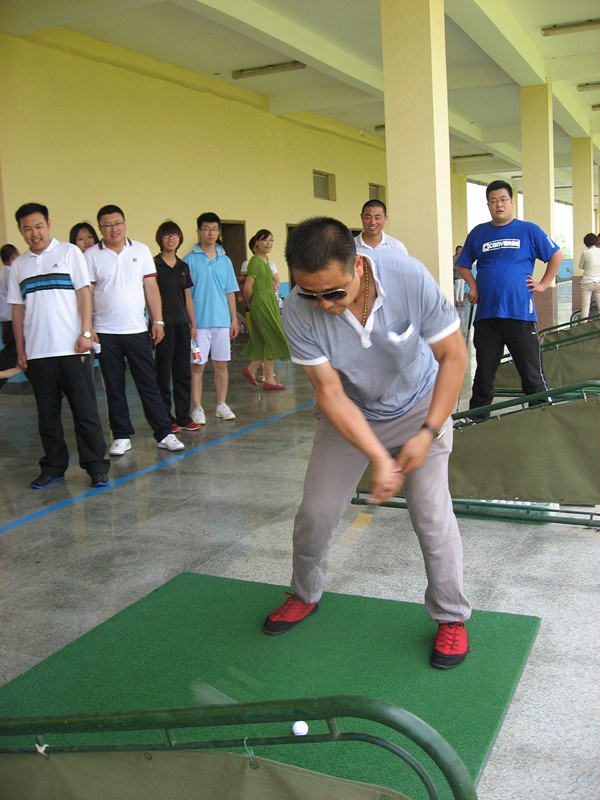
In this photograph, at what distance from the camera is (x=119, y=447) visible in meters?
6.33

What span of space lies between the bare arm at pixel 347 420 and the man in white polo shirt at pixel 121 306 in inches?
141

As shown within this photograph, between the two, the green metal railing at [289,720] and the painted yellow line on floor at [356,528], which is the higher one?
the green metal railing at [289,720]

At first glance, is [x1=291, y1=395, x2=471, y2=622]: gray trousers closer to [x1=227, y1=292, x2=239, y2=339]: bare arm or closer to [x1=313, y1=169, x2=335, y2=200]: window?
[x1=227, y1=292, x2=239, y2=339]: bare arm

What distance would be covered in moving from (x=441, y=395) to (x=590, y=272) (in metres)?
11.6

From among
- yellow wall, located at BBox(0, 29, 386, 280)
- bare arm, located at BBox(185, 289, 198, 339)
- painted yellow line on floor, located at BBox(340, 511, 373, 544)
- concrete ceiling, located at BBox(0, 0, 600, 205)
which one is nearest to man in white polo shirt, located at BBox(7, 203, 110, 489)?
bare arm, located at BBox(185, 289, 198, 339)

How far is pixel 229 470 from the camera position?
579 centimetres

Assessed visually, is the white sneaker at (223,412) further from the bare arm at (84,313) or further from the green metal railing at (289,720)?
the green metal railing at (289,720)

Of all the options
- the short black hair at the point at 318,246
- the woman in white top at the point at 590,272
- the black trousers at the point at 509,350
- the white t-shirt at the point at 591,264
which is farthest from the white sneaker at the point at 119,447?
Answer: the white t-shirt at the point at 591,264

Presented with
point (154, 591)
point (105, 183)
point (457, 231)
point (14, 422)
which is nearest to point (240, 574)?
point (154, 591)

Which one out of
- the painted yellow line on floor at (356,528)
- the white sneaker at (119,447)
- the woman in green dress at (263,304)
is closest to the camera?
the painted yellow line on floor at (356,528)

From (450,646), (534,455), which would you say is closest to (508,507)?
(534,455)

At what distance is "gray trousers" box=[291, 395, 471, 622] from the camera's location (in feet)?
9.26

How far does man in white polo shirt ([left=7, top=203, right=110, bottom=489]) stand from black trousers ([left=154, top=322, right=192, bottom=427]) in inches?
52.9

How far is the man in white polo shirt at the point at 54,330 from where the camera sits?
526 centimetres
